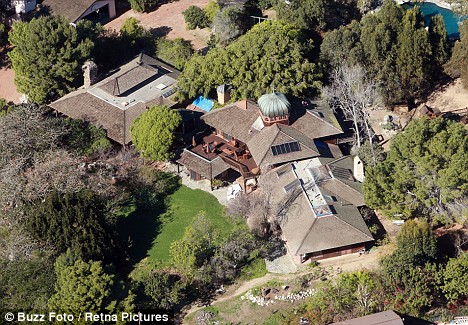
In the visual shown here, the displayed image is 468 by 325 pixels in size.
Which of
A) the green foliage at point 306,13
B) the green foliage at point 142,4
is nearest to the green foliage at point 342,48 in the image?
the green foliage at point 306,13

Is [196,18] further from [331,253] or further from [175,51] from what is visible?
[331,253]

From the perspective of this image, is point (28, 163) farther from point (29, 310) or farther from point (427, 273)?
point (427, 273)

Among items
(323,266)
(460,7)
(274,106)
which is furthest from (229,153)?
(460,7)

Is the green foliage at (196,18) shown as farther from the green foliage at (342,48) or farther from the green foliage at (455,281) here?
the green foliage at (455,281)

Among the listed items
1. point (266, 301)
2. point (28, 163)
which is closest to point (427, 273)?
point (266, 301)

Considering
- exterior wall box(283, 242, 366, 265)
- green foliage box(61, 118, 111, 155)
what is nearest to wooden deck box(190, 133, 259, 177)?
green foliage box(61, 118, 111, 155)

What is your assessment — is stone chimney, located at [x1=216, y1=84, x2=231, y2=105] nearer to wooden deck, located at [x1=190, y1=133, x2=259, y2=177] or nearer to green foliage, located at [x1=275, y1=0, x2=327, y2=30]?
wooden deck, located at [x1=190, y1=133, x2=259, y2=177]
